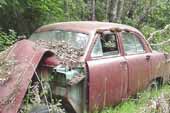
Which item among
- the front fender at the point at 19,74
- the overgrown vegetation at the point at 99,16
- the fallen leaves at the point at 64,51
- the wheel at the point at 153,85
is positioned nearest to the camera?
the front fender at the point at 19,74

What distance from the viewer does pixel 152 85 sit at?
8.30 meters

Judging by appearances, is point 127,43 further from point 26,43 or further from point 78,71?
point 26,43

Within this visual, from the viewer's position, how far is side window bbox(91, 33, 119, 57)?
6523 mm

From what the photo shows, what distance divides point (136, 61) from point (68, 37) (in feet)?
5.04

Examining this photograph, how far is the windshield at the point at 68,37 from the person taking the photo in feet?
21.2

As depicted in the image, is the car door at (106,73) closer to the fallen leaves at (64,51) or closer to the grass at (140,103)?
the grass at (140,103)

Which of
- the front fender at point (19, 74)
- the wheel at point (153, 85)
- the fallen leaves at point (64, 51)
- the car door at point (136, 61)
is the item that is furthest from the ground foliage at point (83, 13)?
the car door at point (136, 61)

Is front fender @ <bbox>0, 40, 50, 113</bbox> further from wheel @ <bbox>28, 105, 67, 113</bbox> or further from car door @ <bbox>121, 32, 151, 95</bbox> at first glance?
car door @ <bbox>121, 32, 151, 95</bbox>

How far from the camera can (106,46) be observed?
6.77m

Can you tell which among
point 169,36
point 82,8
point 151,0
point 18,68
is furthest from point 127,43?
point 151,0

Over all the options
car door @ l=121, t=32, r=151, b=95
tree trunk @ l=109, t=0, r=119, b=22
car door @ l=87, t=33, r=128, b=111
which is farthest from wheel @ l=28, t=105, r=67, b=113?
tree trunk @ l=109, t=0, r=119, b=22

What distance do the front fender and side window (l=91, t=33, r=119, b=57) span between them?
3.54 ft

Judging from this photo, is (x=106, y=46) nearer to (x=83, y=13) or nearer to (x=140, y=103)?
(x=140, y=103)

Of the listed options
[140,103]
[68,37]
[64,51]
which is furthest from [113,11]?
[64,51]
